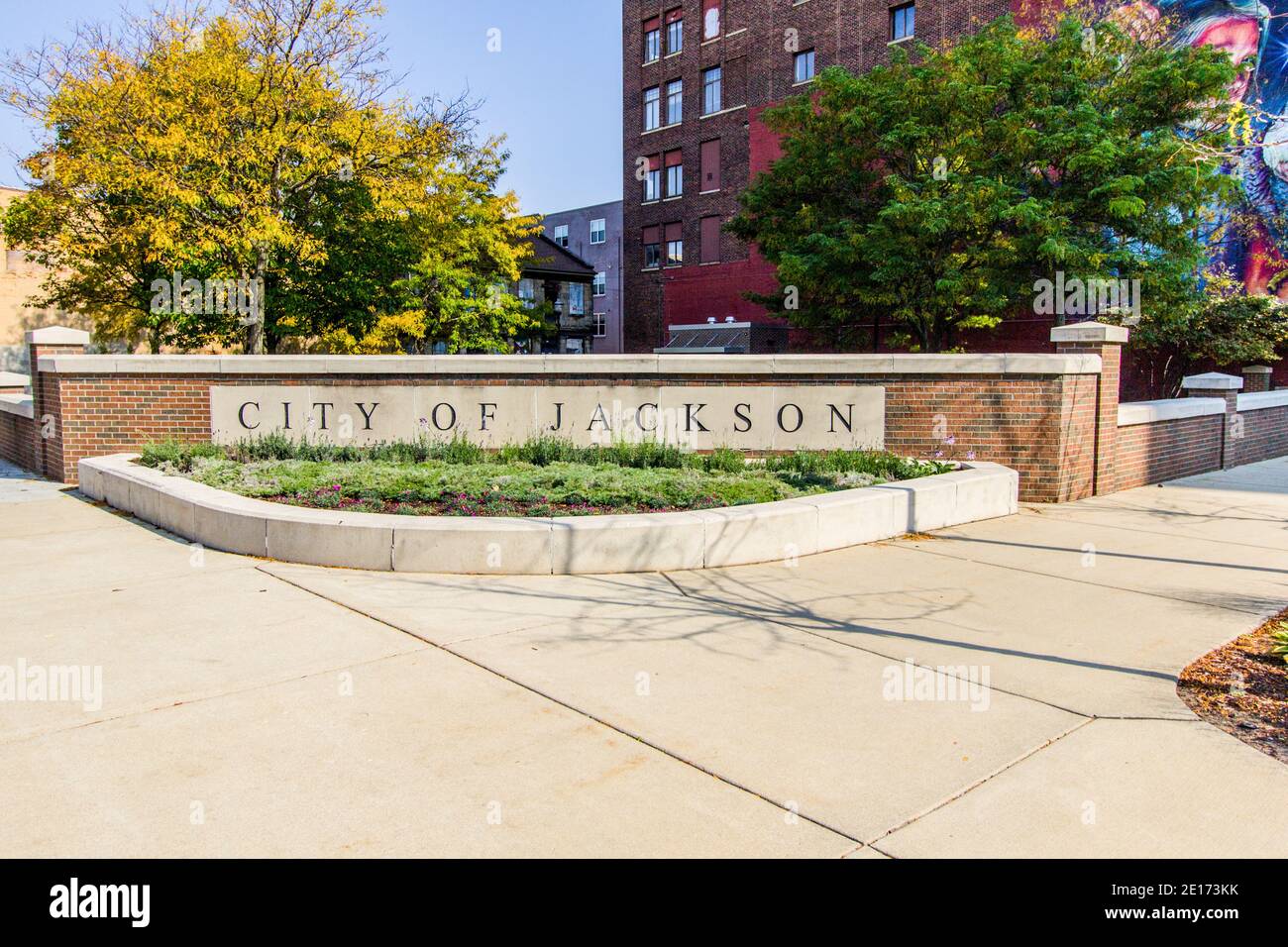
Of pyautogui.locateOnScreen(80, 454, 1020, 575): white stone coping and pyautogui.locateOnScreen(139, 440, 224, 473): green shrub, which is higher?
pyautogui.locateOnScreen(139, 440, 224, 473): green shrub

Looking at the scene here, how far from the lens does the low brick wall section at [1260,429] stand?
16109mm

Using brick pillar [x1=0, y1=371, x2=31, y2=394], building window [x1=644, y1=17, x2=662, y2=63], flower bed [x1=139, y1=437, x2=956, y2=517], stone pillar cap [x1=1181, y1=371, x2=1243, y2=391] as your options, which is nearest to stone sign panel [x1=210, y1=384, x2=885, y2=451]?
flower bed [x1=139, y1=437, x2=956, y2=517]

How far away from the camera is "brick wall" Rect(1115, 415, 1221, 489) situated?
1256 centimetres

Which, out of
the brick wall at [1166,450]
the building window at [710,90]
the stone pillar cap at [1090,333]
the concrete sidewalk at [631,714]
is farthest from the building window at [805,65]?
the concrete sidewalk at [631,714]

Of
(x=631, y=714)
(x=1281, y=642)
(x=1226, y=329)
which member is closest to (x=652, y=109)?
(x=1226, y=329)

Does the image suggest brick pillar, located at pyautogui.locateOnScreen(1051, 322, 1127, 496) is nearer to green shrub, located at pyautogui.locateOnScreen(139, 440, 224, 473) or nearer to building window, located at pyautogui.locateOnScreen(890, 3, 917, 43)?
green shrub, located at pyautogui.locateOnScreen(139, 440, 224, 473)

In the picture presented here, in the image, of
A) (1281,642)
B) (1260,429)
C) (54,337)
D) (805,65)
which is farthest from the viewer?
(805,65)

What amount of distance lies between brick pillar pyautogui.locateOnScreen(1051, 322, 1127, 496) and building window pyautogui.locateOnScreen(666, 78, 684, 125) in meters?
35.8

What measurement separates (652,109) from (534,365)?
37.7 m

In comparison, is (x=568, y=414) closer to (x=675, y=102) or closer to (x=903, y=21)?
(x=903, y=21)

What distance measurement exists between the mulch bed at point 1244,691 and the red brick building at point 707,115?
31586 millimetres

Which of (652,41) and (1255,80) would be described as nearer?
(1255,80)

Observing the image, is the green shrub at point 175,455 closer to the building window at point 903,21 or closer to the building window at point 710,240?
the building window at point 903,21

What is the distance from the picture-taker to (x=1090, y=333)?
1156cm
